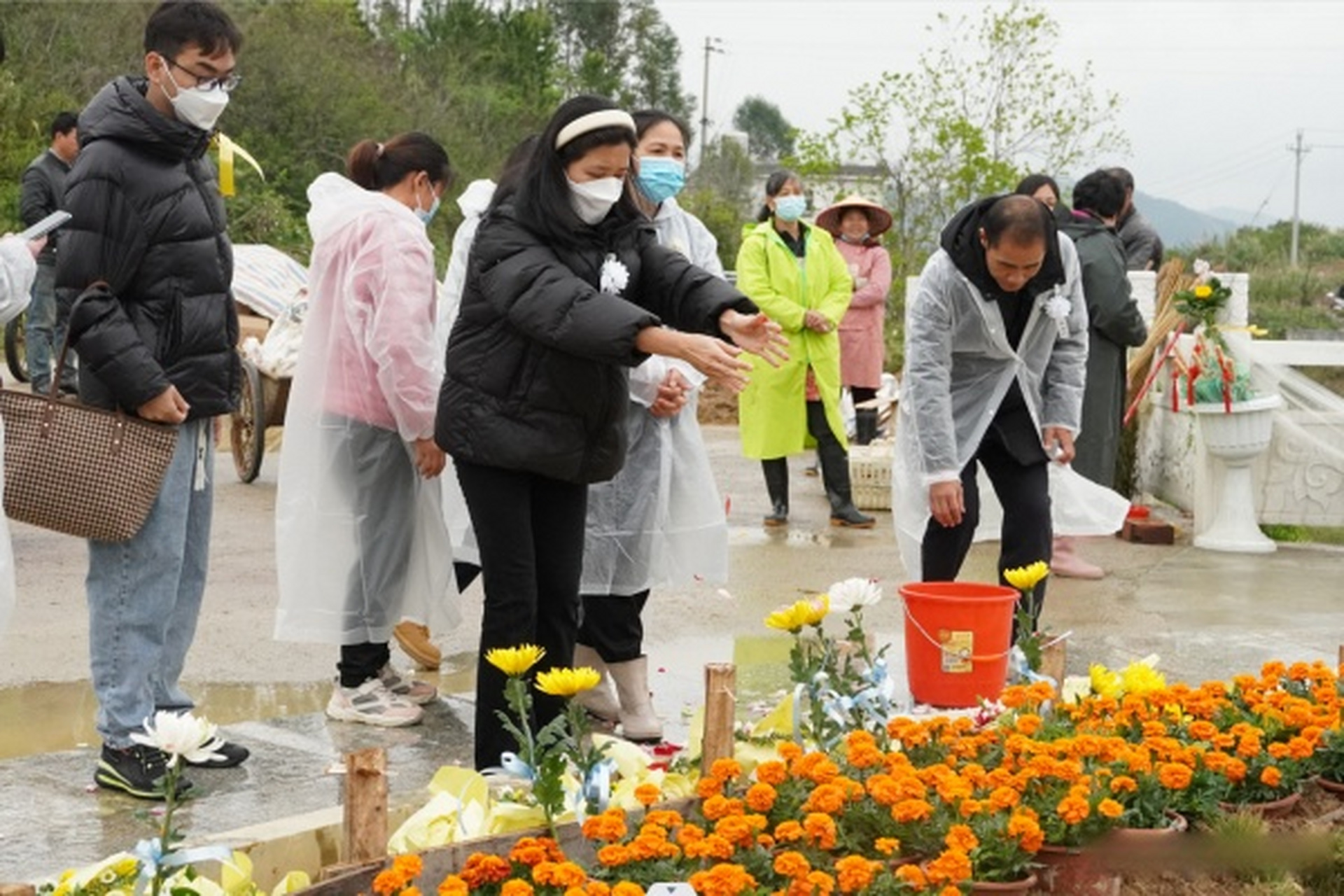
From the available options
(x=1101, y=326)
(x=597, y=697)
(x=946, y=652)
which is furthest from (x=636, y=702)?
(x=1101, y=326)

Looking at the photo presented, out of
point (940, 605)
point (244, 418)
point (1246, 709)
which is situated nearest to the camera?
point (1246, 709)

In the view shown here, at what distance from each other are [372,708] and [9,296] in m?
2.20

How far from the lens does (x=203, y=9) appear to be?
498cm

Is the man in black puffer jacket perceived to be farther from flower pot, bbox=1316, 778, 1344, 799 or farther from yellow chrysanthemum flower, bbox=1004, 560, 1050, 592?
flower pot, bbox=1316, 778, 1344, 799

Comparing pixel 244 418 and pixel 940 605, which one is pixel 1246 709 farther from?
pixel 244 418

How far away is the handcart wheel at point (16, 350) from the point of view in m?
14.6

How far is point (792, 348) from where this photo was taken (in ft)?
33.7

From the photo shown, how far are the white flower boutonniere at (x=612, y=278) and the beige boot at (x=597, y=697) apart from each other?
4.86 feet

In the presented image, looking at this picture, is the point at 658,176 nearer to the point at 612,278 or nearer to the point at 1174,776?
the point at 612,278

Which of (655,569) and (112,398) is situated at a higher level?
(112,398)

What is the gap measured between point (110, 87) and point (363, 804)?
2.32 meters

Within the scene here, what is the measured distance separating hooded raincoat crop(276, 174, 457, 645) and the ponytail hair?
0.35 feet

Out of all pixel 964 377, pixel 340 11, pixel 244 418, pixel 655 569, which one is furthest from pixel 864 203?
pixel 340 11

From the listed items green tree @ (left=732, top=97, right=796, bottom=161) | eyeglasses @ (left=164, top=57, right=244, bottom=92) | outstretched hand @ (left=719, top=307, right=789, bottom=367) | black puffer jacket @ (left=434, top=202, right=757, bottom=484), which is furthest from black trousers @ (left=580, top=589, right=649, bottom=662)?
green tree @ (left=732, top=97, right=796, bottom=161)
